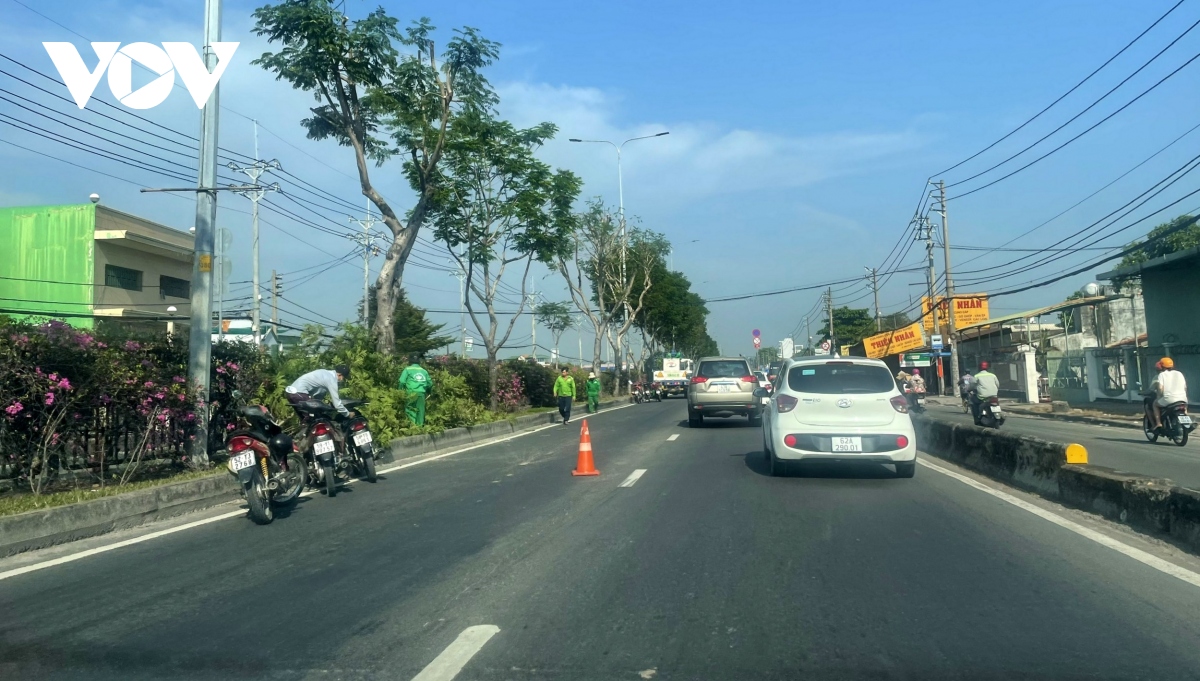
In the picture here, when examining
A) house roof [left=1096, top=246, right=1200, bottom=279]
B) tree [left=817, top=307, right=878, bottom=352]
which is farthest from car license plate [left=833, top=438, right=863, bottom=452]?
tree [left=817, top=307, right=878, bottom=352]

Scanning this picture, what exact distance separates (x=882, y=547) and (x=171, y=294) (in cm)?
3612

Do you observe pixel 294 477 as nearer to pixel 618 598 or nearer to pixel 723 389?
pixel 618 598

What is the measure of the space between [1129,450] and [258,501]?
52.2ft

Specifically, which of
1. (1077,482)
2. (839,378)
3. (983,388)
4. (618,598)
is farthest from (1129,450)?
(618,598)

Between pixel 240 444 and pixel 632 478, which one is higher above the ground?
pixel 240 444

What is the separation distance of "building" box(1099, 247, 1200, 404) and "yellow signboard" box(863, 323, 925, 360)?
94.5 ft

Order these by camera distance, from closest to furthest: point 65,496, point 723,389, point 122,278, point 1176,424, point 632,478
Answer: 1. point 65,496
2. point 632,478
3. point 1176,424
4. point 723,389
5. point 122,278

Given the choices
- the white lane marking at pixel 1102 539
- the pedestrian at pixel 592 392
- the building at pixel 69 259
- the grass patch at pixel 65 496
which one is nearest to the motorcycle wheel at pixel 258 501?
the grass patch at pixel 65 496

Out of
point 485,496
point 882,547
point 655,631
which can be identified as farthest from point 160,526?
point 882,547

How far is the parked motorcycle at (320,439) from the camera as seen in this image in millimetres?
10891

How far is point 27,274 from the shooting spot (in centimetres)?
3338

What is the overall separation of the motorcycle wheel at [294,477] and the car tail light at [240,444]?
0.88m

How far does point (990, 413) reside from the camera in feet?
66.8

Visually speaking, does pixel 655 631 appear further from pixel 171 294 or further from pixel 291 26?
pixel 171 294
